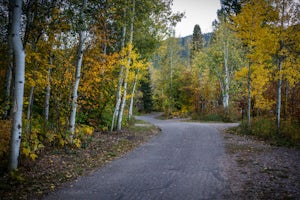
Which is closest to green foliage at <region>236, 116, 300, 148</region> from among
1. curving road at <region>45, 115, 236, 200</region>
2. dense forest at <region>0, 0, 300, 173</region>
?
dense forest at <region>0, 0, 300, 173</region>

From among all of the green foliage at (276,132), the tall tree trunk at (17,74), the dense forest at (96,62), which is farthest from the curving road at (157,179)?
the green foliage at (276,132)

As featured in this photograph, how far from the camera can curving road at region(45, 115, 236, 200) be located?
5273 millimetres

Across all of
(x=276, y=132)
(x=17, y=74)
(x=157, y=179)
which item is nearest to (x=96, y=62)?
(x=17, y=74)

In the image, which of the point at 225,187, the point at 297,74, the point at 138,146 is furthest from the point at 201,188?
the point at 297,74

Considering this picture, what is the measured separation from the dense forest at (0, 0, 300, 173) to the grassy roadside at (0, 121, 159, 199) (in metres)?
A: 0.42

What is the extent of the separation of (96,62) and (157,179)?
792 cm

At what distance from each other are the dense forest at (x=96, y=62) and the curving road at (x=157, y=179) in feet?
7.51

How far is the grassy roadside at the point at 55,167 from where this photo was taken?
5449 millimetres

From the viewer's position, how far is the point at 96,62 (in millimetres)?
12352

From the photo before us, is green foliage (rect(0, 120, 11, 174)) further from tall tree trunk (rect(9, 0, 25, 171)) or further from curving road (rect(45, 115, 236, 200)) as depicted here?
curving road (rect(45, 115, 236, 200))

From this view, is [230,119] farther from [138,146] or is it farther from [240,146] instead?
[138,146]

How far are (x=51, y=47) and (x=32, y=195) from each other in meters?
6.88

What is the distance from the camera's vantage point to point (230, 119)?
80.0ft

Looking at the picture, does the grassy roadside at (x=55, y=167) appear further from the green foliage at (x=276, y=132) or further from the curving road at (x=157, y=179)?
the green foliage at (x=276, y=132)
